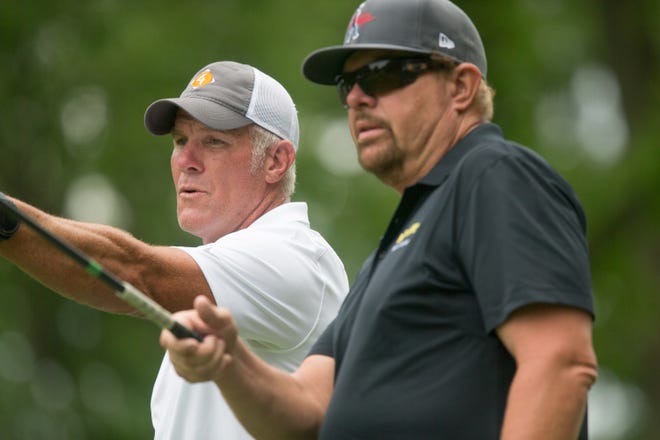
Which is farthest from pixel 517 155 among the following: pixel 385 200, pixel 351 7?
pixel 351 7

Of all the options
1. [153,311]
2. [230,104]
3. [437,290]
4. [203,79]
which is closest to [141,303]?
[153,311]

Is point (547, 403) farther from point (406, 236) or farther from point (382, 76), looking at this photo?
point (382, 76)

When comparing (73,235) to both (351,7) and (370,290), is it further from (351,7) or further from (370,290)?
(351,7)

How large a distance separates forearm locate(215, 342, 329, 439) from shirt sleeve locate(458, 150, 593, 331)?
0.67 meters

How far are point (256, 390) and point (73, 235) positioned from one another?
1003 millimetres

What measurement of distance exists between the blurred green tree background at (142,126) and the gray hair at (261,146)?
8.98 metres

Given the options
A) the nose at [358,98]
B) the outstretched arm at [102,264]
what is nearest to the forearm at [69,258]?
the outstretched arm at [102,264]

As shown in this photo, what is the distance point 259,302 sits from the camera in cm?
491

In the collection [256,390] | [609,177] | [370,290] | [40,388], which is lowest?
[40,388]

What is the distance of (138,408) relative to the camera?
17.3 m

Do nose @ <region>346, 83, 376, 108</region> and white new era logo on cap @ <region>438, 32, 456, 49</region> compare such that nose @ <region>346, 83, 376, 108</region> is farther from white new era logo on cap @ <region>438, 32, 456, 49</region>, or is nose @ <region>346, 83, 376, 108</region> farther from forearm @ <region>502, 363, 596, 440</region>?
forearm @ <region>502, 363, 596, 440</region>

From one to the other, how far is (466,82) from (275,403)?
3.14 feet

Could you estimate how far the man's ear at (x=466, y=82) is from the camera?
3938mm

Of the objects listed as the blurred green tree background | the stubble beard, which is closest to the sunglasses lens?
the stubble beard
